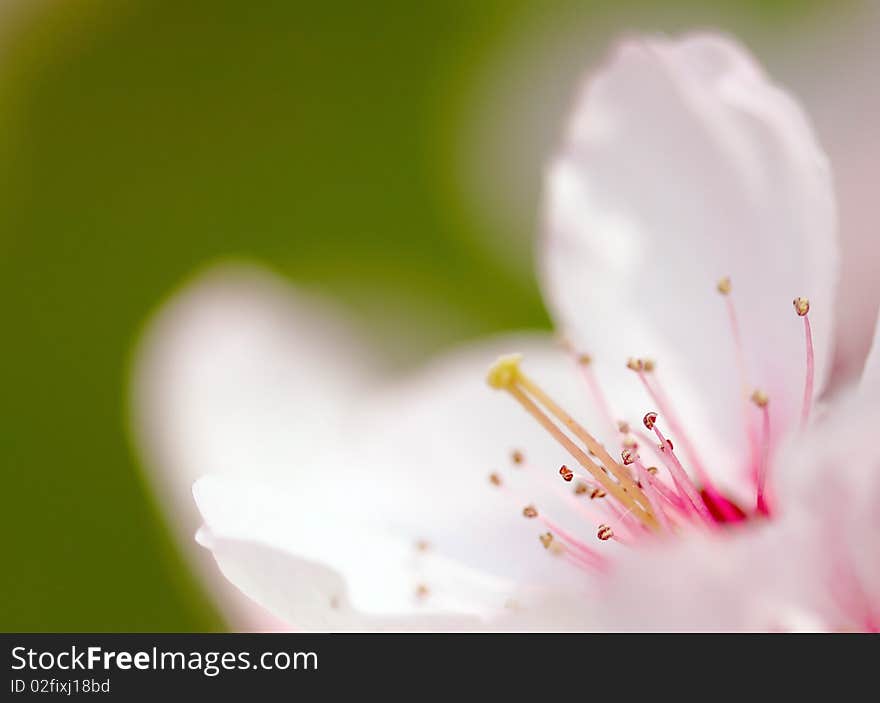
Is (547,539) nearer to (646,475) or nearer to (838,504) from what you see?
(646,475)

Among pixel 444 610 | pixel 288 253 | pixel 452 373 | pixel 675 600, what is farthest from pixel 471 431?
pixel 288 253

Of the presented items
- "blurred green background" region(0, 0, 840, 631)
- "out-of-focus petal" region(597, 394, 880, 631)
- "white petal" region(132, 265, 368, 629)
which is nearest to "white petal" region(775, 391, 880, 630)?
"out-of-focus petal" region(597, 394, 880, 631)

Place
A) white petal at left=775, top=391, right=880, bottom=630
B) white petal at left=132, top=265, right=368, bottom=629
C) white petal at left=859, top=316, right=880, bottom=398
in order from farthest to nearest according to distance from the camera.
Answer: white petal at left=132, top=265, right=368, bottom=629
white petal at left=859, top=316, right=880, bottom=398
white petal at left=775, top=391, right=880, bottom=630

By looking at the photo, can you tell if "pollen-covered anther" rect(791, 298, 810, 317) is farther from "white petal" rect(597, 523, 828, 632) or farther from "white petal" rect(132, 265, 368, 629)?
"white petal" rect(132, 265, 368, 629)

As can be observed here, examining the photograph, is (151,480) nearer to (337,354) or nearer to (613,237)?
(337,354)
